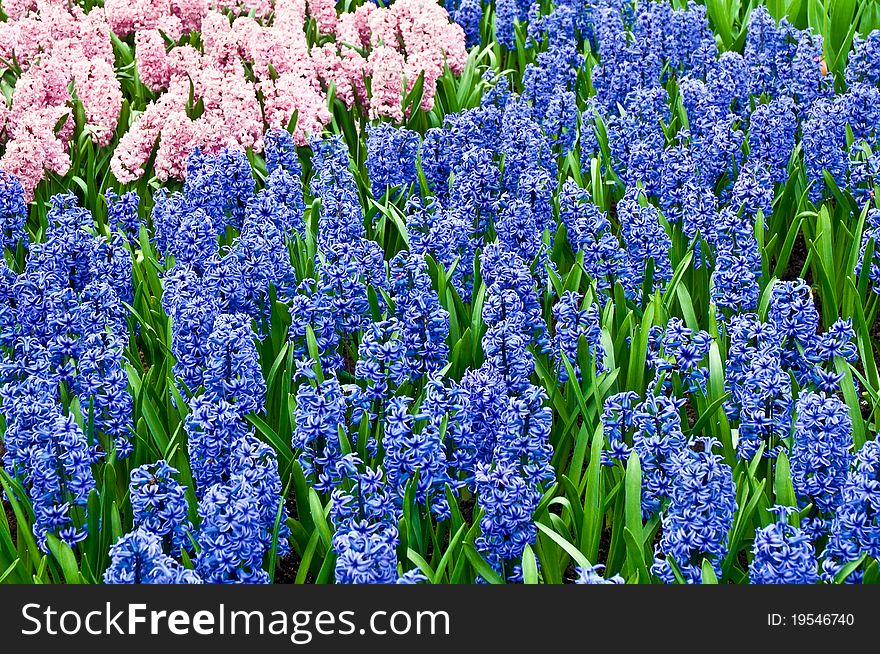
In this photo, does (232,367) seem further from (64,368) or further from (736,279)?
(736,279)

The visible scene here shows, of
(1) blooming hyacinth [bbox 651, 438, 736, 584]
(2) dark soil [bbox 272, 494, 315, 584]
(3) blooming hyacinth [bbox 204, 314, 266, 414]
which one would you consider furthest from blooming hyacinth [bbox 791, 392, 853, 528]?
(3) blooming hyacinth [bbox 204, 314, 266, 414]

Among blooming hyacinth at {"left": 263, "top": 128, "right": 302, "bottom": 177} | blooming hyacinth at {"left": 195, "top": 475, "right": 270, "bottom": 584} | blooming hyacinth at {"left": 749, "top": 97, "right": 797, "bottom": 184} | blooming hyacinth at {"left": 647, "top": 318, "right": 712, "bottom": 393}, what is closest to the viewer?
blooming hyacinth at {"left": 195, "top": 475, "right": 270, "bottom": 584}

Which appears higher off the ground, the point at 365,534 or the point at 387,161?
the point at 387,161

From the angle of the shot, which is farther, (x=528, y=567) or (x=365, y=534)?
(x=528, y=567)

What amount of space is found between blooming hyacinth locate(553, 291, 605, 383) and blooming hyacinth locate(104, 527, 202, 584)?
167 centimetres

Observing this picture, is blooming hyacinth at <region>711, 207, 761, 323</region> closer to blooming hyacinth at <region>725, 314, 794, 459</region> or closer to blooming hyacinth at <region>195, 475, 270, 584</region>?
blooming hyacinth at <region>725, 314, 794, 459</region>

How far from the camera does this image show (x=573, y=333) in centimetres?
405

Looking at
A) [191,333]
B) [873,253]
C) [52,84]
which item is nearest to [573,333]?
[191,333]

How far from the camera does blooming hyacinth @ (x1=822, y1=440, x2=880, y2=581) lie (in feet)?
9.98

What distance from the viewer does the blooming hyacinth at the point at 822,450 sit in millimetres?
3258

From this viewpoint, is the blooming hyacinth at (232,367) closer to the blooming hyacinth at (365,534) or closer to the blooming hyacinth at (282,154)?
the blooming hyacinth at (365,534)

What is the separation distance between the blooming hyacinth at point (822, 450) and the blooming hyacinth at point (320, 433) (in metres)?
1.38

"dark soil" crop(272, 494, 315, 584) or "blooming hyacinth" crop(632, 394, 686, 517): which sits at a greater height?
"blooming hyacinth" crop(632, 394, 686, 517)

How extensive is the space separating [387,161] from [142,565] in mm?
3090
